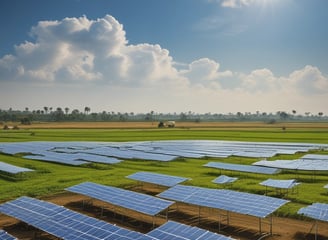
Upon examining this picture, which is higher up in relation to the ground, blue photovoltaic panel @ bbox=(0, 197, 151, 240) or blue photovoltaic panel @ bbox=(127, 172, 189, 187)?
blue photovoltaic panel @ bbox=(127, 172, 189, 187)

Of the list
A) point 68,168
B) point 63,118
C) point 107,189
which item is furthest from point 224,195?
point 63,118

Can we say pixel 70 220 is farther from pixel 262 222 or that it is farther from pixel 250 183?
pixel 250 183

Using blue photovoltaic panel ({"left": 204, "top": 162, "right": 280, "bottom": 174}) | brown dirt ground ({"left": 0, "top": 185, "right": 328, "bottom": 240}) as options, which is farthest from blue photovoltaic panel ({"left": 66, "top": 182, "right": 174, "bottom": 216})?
blue photovoltaic panel ({"left": 204, "top": 162, "right": 280, "bottom": 174})

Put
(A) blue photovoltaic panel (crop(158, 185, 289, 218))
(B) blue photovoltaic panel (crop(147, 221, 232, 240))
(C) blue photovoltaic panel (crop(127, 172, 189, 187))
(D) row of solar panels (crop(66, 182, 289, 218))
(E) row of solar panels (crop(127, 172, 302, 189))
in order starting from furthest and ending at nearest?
1. (C) blue photovoltaic panel (crop(127, 172, 189, 187))
2. (E) row of solar panels (crop(127, 172, 302, 189))
3. (D) row of solar panels (crop(66, 182, 289, 218))
4. (A) blue photovoltaic panel (crop(158, 185, 289, 218))
5. (B) blue photovoltaic panel (crop(147, 221, 232, 240))

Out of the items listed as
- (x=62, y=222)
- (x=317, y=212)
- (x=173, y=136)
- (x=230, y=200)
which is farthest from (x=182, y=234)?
(x=173, y=136)

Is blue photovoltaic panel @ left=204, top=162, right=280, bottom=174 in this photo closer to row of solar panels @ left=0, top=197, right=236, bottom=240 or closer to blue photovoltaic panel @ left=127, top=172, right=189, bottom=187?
blue photovoltaic panel @ left=127, top=172, right=189, bottom=187

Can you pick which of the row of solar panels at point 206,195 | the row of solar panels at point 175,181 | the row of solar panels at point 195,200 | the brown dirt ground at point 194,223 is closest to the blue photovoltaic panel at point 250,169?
the row of solar panels at point 175,181

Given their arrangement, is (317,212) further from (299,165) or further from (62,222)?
(299,165)

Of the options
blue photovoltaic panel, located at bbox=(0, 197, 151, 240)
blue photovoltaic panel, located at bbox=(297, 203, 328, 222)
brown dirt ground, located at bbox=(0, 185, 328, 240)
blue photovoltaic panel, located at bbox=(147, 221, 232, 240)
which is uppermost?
blue photovoltaic panel, located at bbox=(297, 203, 328, 222)
